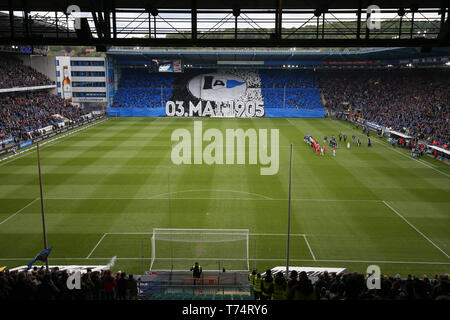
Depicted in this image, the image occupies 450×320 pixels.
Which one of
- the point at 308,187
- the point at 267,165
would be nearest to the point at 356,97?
the point at 267,165

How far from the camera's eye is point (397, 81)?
6831cm

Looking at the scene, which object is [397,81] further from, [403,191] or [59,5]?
[59,5]

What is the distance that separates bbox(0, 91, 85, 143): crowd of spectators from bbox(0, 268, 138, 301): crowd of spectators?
117 ft

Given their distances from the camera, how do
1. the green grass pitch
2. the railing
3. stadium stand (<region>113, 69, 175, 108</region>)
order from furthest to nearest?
stadium stand (<region>113, 69, 175, 108</region>)
the green grass pitch
the railing

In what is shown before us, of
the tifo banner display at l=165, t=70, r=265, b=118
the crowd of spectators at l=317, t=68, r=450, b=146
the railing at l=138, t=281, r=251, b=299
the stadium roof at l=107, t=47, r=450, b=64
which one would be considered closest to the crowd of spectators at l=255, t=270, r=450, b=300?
the railing at l=138, t=281, r=251, b=299

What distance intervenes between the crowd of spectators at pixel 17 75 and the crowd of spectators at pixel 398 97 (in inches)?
1942

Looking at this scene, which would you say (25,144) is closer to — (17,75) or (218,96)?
(17,75)

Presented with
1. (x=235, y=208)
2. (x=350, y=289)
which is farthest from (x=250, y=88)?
(x=350, y=289)

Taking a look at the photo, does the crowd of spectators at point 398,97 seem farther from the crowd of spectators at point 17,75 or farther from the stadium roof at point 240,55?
the crowd of spectators at point 17,75

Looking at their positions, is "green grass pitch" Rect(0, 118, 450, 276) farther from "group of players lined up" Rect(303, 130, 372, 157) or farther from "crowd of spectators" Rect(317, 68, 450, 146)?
"crowd of spectators" Rect(317, 68, 450, 146)

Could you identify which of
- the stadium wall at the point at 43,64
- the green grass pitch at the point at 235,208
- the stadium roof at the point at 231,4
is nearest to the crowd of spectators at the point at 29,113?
the stadium wall at the point at 43,64

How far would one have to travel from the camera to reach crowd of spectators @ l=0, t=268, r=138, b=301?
6977 millimetres

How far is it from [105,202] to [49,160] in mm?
13949

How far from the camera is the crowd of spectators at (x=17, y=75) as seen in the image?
50312mm
